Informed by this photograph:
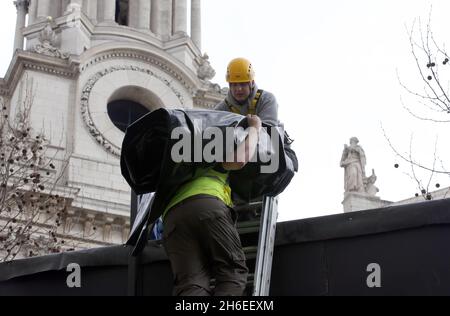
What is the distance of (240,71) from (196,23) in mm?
32615

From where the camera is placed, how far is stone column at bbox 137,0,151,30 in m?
38.0

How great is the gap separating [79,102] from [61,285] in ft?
81.8

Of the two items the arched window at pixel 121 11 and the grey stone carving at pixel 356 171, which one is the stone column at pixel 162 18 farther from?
the grey stone carving at pixel 356 171

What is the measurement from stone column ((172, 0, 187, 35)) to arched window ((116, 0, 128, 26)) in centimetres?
203

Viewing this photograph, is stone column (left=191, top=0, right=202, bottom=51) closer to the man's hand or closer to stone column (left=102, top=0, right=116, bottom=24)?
stone column (left=102, top=0, right=116, bottom=24)

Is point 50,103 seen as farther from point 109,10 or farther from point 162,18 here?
point 162,18

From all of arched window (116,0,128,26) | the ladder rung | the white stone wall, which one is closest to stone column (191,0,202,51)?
arched window (116,0,128,26)

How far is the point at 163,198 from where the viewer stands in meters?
7.70

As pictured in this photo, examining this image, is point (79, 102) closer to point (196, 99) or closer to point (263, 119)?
point (196, 99)

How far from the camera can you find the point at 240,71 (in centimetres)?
847

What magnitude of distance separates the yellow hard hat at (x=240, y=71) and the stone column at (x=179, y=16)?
30367mm

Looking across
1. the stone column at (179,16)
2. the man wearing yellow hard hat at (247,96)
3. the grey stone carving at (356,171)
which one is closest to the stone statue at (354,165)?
the grey stone carving at (356,171)
